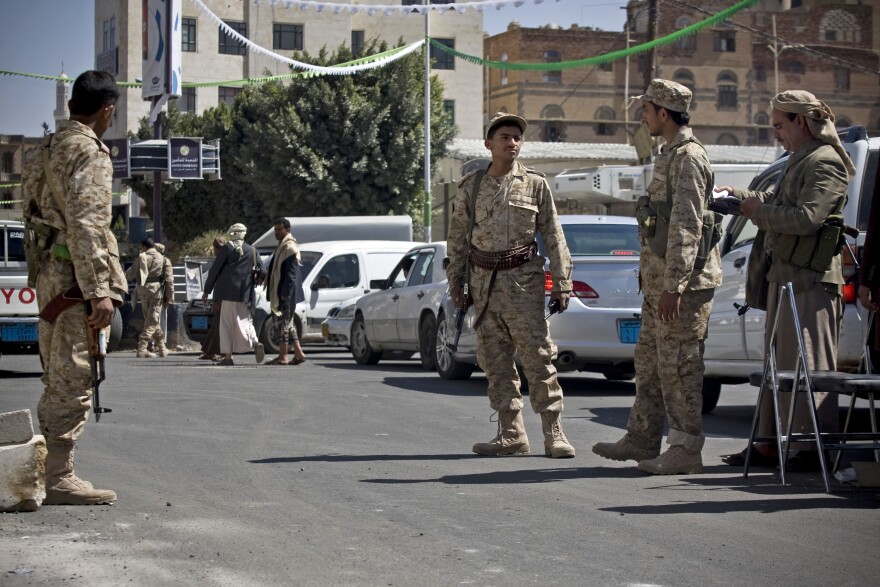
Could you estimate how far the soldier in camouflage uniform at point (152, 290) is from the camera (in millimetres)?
20511

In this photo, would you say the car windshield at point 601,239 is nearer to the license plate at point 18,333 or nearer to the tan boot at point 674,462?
the tan boot at point 674,462

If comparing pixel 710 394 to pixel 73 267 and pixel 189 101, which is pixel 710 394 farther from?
pixel 189 101

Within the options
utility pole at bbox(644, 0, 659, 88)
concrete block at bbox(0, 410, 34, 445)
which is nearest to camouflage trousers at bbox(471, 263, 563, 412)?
concrete block at bbox(0, 410, 34, 445)

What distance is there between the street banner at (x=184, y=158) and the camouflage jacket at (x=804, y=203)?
68.0 ft

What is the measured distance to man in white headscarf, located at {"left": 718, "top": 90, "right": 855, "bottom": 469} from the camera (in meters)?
7.07

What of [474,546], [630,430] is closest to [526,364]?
[630,430]

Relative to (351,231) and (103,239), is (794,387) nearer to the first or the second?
(103,239)

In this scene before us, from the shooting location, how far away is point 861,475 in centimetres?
670

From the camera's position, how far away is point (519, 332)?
7.90 meters

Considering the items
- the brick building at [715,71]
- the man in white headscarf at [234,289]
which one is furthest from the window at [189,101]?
the man in white headscarf at [234,289]

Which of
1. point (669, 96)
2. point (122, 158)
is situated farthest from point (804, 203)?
point (122, 158)

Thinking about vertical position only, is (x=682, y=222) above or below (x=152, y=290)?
above

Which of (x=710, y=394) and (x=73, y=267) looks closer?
(x=73, y=267)

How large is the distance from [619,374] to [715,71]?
6999cm
